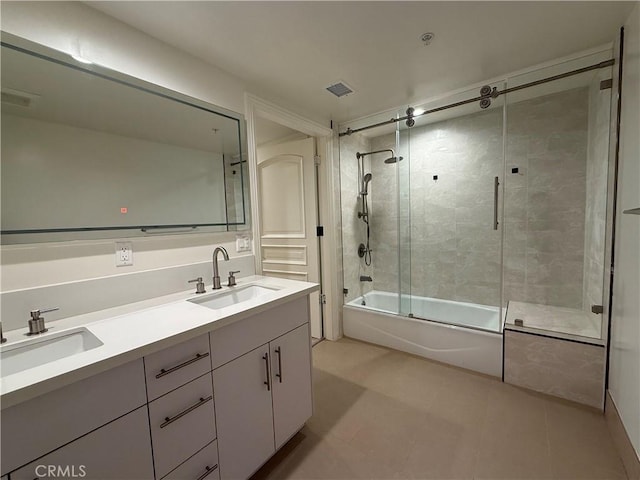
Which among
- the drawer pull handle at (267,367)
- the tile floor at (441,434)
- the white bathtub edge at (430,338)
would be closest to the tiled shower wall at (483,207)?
the white bathtub edge at (430,338)

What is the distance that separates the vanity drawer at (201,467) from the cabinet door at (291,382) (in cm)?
33

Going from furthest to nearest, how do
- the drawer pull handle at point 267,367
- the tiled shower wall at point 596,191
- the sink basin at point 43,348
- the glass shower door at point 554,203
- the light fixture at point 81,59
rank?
1. the glass shower door at point 554,203
2. the tiled shower wall at point 596,191
3. the drawer pull handle at point 267,367
4. the light fixture at point 81,59
5. the sink basin at point 43,348

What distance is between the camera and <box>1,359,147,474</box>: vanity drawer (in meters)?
0.67

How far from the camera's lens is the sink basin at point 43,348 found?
0.89 meters

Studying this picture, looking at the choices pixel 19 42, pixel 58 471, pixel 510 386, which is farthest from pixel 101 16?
pixel 510 386

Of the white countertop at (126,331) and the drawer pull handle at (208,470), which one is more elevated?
the white countertop at (126,331)

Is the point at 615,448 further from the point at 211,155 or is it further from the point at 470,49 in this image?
the point at 211,155

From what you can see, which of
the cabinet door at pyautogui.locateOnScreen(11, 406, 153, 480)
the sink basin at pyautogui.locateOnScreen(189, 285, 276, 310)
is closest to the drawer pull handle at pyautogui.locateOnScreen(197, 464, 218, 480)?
Answer: the cabinet door at pyautogui.locateOnScreen(11, 406, 153, 480)

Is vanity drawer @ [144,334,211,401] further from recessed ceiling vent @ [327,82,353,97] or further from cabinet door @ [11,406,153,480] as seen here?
recessed ceiling vent @ [327,82,353,97]

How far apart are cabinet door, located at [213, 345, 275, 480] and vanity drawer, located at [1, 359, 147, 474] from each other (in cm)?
32

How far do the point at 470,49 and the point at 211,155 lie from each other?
1.77m

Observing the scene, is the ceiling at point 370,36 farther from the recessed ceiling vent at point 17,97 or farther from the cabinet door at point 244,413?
the cabinet door at point 244,413

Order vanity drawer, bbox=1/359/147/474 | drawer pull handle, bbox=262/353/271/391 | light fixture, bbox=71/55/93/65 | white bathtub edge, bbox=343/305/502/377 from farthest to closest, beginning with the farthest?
white bathtub edge, bbox=343/305/502/377 → drawer pull handle, bbox=262/353/271/391 → light fixture, bbox=71/55/93/65 → vanity drawer, bbox=1/359/147/474

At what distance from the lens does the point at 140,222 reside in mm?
1427
